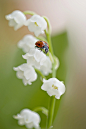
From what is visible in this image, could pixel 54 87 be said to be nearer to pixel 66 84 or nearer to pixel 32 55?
pixel 32 55

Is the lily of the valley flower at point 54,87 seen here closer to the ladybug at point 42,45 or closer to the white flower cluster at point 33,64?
the white flower cluster at point 33,64

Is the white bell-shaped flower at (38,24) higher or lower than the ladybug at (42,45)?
higher

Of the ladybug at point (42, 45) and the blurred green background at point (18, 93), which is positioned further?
the blurred green background at point (18, 93)

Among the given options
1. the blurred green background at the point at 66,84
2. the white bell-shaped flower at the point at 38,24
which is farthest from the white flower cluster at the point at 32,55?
the blurred green background at the point at 66,84

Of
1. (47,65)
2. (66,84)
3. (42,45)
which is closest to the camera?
(42,45)

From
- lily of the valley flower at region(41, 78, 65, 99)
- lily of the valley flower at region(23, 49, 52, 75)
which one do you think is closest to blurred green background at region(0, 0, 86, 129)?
lily of the valley flower at region(41, 78, 65, 99)

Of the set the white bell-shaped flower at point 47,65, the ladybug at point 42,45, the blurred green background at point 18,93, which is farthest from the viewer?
the blurred green background at point 18,93

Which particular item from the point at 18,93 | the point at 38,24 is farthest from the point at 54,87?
the point at 18,93

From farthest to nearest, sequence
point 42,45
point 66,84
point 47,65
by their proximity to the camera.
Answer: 1. point 66,84
2. point 47,65
3. point 42,45

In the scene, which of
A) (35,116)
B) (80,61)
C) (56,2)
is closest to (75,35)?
(80,61)

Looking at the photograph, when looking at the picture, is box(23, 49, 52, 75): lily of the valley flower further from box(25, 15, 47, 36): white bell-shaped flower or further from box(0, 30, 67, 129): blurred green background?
box(0, 30, 67, 129): blurred green background

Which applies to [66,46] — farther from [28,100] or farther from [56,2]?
[56,2]
